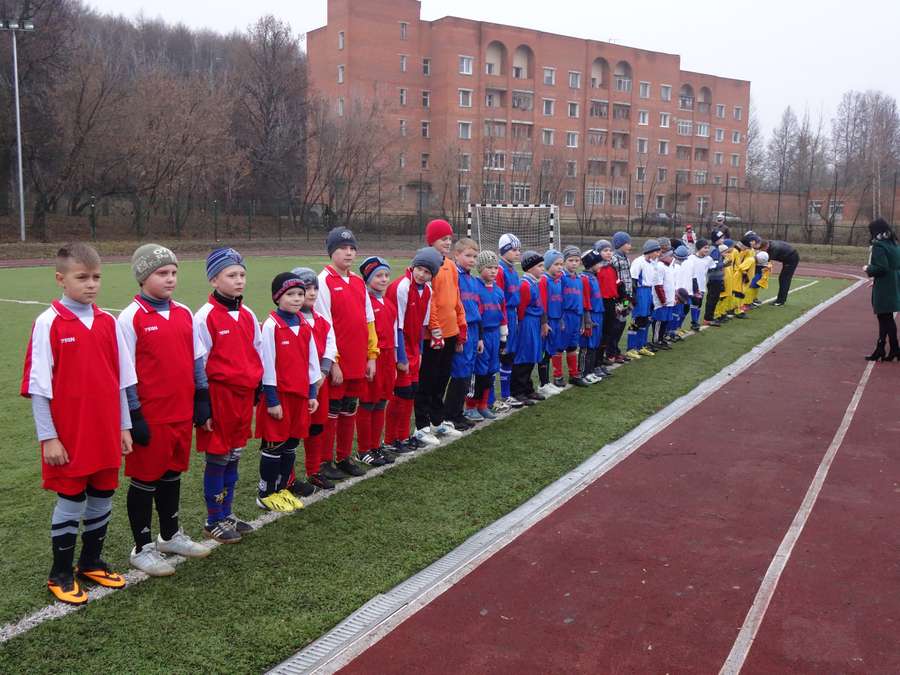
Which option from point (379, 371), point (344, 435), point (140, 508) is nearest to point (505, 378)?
point (379, 371)

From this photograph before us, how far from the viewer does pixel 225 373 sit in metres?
4.89

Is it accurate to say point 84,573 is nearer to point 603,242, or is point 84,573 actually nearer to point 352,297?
point 352,297

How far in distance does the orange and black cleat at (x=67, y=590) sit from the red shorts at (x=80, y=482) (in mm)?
496

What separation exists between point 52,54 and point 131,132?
5.20 meters

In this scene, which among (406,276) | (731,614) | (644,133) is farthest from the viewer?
(644,133)

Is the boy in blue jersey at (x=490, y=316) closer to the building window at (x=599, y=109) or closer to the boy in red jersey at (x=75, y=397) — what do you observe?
the boy in red jersey at (x=75, y=397)

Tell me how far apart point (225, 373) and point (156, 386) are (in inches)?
18.3

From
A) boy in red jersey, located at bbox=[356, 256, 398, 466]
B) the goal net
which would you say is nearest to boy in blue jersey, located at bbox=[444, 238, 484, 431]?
boy in red jersey, located at bbox=[356, 256, 398, 466]

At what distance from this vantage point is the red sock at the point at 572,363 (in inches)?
391

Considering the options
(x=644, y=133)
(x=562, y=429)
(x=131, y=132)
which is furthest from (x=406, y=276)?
(x=644, y=133)

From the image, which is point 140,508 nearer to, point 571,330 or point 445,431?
point 445,431

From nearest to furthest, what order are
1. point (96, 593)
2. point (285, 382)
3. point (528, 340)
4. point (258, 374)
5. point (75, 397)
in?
point (75, 397), point (96, 593), point (258, 374), point (285, 382), point (528, 340)

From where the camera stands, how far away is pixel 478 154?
59.8m

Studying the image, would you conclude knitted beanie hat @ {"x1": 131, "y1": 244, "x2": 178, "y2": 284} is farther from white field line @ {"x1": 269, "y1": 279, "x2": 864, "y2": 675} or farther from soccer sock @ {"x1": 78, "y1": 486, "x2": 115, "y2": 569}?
white field line @ {"x1": 269, "y1": 279, "x2": 864, "y2": 675}
